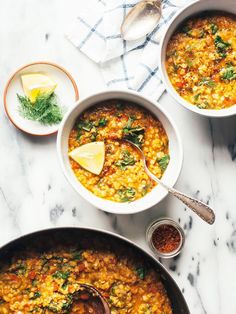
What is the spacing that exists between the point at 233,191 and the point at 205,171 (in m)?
0.17

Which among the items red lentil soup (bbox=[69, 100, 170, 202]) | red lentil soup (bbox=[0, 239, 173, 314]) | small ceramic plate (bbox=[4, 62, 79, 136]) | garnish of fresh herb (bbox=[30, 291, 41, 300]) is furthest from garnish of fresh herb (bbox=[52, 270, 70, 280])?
small ceramic plate (bbox=[4, 62, 79, 136])

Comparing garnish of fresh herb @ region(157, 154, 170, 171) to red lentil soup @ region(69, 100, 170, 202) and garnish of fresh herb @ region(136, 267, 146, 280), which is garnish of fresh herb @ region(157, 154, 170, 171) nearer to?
red lentil soup @ region(69, 100, 170, 202)

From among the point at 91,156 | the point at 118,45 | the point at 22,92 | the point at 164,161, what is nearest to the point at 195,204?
the point at 164,161

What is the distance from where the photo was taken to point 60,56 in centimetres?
292

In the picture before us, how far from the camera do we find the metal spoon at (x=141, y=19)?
2848mm

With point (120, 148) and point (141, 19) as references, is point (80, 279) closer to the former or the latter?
point (120, 148)

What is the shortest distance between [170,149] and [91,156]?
0.36m

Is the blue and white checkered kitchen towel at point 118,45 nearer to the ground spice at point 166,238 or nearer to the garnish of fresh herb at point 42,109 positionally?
the garnish of fresh herb at point 42,109

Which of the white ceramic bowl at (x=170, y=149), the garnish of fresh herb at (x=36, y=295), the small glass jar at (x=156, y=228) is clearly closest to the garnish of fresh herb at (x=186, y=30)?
the white ceramic bowl at (x=170, y=149)

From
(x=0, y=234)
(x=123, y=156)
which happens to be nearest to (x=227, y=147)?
(x=123, y=156)

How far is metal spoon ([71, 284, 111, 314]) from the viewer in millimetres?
2707

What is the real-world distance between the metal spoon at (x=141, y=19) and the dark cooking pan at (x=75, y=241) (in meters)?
0.94

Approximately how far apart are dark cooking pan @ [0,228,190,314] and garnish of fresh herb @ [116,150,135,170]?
1.03 ft

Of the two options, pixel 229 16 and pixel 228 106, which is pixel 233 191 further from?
pixel 229 16
